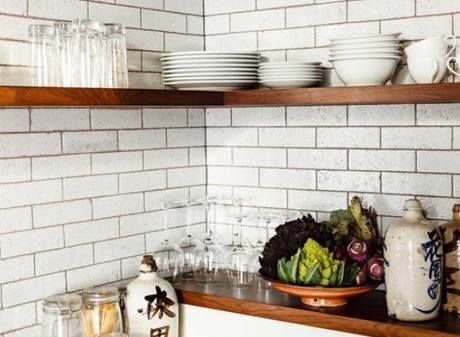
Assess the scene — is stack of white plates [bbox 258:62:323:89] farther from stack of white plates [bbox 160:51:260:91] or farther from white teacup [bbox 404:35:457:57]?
white teacup [bbox 404:35:457:57]

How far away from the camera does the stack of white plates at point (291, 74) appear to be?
9.96 feet

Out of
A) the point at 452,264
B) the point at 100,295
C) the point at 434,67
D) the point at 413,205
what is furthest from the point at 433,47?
the point at 100,295

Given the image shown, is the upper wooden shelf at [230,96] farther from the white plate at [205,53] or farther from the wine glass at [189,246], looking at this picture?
the wine glass at [189,246]

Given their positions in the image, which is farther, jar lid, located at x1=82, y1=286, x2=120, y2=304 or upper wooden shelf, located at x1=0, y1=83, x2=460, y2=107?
jar lid, located at x1=82, y1=286, x2=120, y2=304

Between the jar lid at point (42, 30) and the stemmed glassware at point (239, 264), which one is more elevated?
the jar lid at point (42, 30)

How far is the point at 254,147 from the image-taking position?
3477mm

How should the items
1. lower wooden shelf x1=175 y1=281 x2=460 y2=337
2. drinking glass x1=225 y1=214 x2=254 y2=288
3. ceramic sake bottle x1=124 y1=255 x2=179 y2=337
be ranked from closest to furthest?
lower wooden shelf x1=175 y1=281 x2=460 y2=337 < ceramic sake bottle x1=124 y1=255 x2=179 y2=337 < drinking glass x1=225 y1=214 x2=254 y2=288

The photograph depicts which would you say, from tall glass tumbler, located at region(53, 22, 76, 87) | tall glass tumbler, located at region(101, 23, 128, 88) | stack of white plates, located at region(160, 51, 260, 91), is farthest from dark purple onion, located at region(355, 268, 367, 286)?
tall glass tumbler, located at region(53, 22, 76, 87)

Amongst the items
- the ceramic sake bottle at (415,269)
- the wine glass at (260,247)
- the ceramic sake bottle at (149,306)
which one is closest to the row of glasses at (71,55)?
the ceramic sake bottle at (149,306)

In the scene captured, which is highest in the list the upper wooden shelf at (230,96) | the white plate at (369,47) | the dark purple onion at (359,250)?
the white plate at (369,47)

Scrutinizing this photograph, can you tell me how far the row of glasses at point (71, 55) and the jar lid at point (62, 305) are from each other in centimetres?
76

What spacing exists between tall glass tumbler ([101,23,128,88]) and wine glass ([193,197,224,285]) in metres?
0.80

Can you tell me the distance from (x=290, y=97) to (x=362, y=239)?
59 centimetres

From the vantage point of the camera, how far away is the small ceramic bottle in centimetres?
273
